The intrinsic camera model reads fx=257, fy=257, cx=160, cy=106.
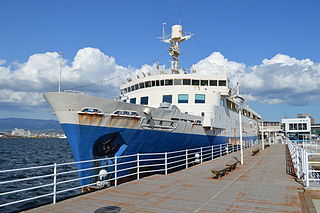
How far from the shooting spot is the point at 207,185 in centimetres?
852

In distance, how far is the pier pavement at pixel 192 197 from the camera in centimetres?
582

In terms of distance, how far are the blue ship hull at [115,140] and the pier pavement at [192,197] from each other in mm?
2479

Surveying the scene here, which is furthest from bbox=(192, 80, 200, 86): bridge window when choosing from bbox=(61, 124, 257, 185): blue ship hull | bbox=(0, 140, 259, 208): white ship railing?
bbox=(61, 124, 257, 185): blue ship hull

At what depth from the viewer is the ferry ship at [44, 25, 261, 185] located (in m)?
10.1

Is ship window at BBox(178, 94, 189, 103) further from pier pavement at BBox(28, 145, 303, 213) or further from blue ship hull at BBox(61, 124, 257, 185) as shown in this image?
pier pavement at BBox(28, 145, 303, 213)

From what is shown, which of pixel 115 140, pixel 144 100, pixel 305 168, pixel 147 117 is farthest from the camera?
pixel 144 100

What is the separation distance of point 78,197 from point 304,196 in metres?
6.07

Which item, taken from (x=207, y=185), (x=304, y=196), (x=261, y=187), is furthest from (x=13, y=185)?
(x=304, y=196)

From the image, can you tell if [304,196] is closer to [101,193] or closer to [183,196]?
[183,196]

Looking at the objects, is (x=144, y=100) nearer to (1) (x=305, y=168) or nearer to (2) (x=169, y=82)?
(2) (x=169, y=82)

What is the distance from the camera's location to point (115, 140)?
36.8ft

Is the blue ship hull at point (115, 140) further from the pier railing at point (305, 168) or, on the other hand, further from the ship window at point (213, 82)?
the ship window at point (213, 82)

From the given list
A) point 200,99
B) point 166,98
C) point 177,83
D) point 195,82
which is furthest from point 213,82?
point 166,98

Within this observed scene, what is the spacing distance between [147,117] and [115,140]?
6.01 ft
